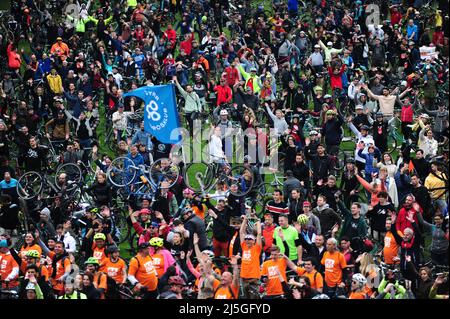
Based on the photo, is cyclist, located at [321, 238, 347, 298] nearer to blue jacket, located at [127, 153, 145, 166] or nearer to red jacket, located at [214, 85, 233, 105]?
blue jacket, located at [127, 153, 145, 166]

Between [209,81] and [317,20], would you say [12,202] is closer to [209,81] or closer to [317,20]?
[209,81]

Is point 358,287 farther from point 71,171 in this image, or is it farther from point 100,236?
point 71,171

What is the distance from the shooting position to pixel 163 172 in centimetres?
2433

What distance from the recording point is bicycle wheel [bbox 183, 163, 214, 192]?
24.6 m

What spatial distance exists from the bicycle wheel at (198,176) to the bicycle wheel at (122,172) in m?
1.10

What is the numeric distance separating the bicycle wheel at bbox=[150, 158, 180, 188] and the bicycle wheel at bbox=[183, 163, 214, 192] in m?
0.38

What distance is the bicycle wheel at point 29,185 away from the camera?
2445 centimetres

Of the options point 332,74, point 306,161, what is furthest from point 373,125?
point 332,74

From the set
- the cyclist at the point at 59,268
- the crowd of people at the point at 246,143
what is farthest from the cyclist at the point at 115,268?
the cyclist at the point at 59,268

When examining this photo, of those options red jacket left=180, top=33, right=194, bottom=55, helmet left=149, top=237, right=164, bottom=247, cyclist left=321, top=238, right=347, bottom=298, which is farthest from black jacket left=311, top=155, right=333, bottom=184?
red jacket left=180, top=33, right=194, bottom=55

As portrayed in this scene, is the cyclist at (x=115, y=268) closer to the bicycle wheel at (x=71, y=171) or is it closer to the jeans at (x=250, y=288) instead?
the jeans at (x=250, y=288)

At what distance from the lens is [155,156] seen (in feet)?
84.6

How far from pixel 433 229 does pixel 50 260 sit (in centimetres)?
667
